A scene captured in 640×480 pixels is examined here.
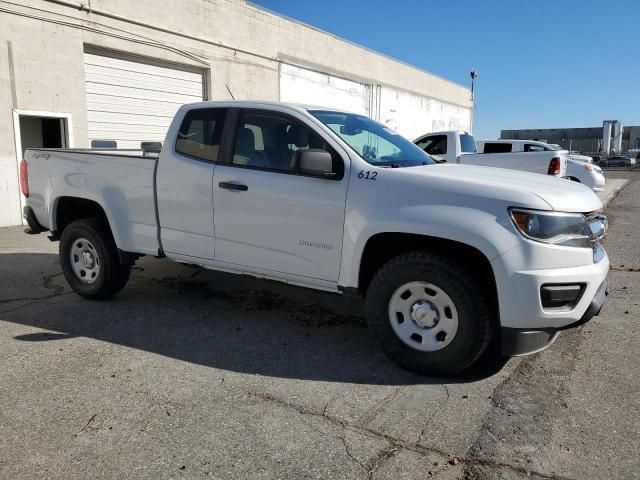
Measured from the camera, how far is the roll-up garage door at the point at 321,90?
1700cm

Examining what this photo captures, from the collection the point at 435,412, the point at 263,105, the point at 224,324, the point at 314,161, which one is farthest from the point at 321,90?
the point at 435,412

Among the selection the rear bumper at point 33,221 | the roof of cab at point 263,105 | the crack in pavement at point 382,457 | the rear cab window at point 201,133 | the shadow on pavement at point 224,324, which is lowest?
the shadow on pavement at point 224,324

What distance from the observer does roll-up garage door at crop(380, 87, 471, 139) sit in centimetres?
2311

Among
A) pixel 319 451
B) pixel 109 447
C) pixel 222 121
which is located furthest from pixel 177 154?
pixel 319 451

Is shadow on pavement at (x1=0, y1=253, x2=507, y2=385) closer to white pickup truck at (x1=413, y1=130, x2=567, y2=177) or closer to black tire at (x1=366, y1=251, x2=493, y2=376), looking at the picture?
black tire at (x1=366, y1=251, x2=493, y2=376)

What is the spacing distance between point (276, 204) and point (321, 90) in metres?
15.0

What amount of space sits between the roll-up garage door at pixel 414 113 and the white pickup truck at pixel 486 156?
8.81 metres

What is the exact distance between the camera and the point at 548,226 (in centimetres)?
345

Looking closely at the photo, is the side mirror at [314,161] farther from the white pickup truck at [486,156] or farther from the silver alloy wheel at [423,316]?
the white pickup truck at [486,156]

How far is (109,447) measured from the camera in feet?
9.75

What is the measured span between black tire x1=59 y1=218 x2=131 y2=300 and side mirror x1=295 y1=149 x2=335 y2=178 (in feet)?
8.23

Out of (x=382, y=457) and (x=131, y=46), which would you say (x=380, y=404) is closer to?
(x=382, y=457)

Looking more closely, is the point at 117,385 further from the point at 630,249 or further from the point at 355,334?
the point at 630,249

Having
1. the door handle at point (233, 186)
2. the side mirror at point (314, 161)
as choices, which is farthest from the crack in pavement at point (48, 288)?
the side mirror at point (314, 161)
